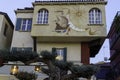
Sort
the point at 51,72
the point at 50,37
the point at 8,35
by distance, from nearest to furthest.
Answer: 1. the point at 51,72
2. the point at 50,37
3. the point at 8,35

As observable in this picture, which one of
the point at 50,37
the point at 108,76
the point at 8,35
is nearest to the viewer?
the point at 50,37

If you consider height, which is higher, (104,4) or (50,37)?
(104,4)

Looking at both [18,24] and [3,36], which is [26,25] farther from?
[3,36]

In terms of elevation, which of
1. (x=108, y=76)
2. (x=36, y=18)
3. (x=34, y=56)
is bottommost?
(x=108, y=76)

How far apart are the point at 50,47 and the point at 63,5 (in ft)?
12.8

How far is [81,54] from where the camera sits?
21594 millimetres

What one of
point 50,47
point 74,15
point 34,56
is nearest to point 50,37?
point 50,47

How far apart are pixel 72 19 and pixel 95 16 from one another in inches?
81.3

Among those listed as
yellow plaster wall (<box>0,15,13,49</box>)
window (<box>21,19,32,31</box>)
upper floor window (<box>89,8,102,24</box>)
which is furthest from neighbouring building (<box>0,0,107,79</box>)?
yellow plaster wall (<box>0,15,13,49</box>)

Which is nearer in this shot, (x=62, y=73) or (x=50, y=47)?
(x=62, y=73)

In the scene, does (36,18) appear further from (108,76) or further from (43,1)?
(108,76)

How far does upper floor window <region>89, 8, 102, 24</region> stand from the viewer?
21.3m

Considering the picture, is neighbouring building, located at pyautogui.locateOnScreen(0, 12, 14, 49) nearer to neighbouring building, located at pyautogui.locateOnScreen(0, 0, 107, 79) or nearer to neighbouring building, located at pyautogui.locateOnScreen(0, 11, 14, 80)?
neighbouring building, located at pyautogui.locateOnScreen(0, 11, 14, 80)

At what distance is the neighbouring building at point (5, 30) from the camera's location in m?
22.5
